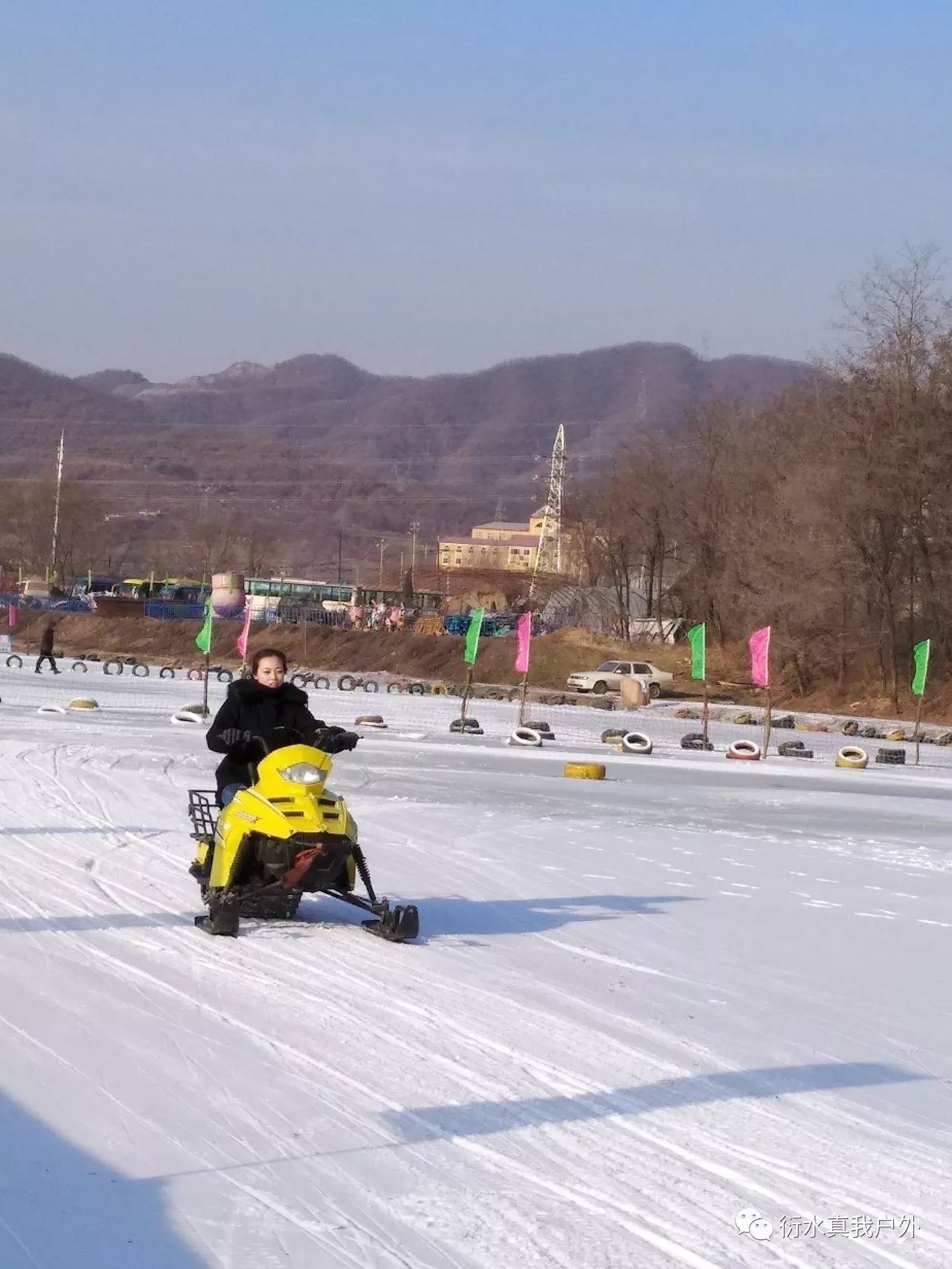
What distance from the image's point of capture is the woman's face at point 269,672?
9.62 metres

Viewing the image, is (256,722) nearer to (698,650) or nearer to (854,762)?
(854,762)

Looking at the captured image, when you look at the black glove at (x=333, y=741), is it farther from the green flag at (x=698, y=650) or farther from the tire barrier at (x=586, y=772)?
the green flag at (x=698, y=650)

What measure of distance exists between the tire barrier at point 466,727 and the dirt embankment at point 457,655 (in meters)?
23.7

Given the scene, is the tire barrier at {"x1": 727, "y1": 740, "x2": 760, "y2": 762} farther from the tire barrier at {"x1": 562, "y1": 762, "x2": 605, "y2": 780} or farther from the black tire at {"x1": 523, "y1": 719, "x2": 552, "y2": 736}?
the tire barrier at {"x1": 562, "y1": 762, "x2": 605, "y2": 780}

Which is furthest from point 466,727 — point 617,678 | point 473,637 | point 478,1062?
point 478,1062

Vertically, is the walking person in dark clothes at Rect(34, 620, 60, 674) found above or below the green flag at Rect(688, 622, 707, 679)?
below

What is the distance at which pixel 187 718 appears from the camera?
29.9 metres

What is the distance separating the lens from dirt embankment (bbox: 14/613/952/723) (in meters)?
56.8

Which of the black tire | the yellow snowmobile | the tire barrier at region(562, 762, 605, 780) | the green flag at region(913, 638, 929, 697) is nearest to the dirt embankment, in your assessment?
the green flag at region(913, 638, 929, 697)

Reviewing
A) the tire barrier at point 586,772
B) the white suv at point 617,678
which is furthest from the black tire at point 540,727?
the white suv at point 617,678

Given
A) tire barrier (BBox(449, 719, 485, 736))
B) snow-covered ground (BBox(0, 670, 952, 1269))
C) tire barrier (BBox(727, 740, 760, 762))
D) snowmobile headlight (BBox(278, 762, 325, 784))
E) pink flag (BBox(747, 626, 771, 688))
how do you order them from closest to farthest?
snow-covered ground (BBox(0, 670, 952, 1269)), snowmobile headlight (BBox(278, 762, 325, 784)), tire barrier (BBox(727, 740, 760, 762)), pink flag (BBox(747, 626, 771, 688)), tire barrier (BBox(449, 719, 485, 736))

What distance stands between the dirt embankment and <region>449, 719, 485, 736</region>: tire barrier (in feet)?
77.9

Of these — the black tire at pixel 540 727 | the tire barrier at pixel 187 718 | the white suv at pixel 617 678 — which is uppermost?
the white suv at pixel 617 678

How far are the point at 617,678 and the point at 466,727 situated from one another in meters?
23.1
